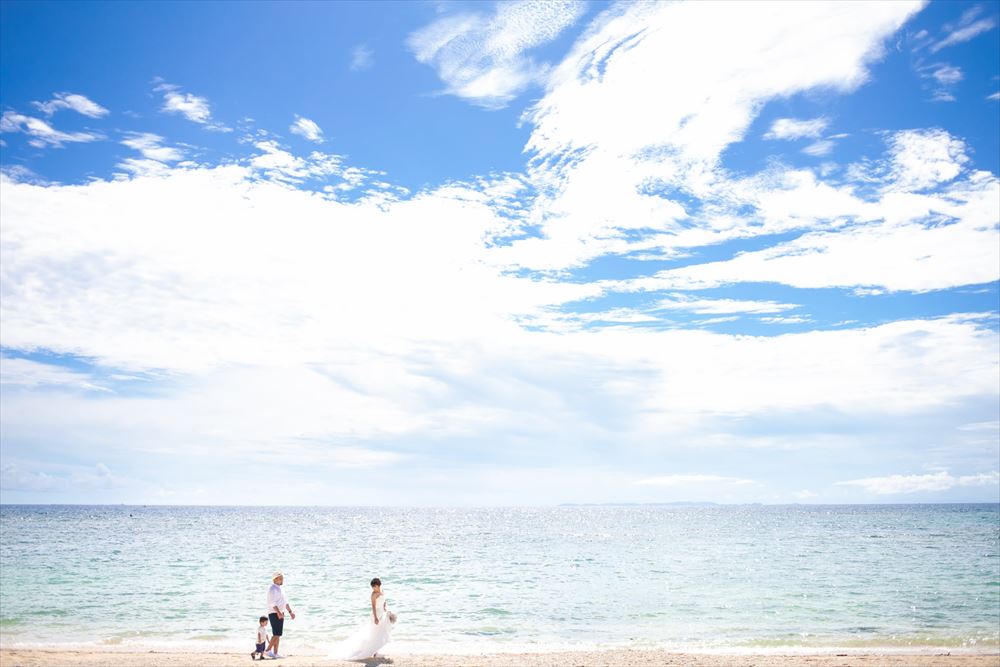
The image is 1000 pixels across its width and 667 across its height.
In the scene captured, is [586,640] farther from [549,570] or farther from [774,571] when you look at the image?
[774,571]

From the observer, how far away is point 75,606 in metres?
27.5

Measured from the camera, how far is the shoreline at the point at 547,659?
1694cm

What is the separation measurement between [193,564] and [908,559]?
4820 centimetres

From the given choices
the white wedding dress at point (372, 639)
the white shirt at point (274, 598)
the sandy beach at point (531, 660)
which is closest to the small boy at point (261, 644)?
the sandy beach at point (531, 660)

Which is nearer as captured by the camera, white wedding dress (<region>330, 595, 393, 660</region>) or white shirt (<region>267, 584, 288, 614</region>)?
white wedding dress (<region>330, 595, 393, 660</region>)

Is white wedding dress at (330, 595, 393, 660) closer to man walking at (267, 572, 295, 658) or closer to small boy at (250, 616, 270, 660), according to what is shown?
man walking at (267, 572, 295, 658)

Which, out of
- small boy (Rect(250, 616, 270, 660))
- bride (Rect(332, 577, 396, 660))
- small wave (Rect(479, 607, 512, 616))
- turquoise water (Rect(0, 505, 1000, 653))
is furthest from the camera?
small wave (Rect(479, 607, 512, 616))

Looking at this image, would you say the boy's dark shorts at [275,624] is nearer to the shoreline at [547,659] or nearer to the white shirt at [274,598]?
the white shirt at [274,598]

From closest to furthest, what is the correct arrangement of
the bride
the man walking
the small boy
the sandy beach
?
the sandy beach
the bride
the small boy
the man walking

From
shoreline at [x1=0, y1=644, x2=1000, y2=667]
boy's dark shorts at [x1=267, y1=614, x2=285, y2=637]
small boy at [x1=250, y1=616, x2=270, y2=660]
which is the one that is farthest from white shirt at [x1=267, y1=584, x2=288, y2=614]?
shoreline at [x1=0, y1=644, x2=1000, y2=667]

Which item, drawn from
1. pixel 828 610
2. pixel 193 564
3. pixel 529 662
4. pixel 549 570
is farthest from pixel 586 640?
pixel 193 564

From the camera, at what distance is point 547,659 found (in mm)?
17875

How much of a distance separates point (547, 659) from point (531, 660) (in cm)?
44

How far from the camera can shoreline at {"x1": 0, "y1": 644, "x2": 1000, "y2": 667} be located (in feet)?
55.6
